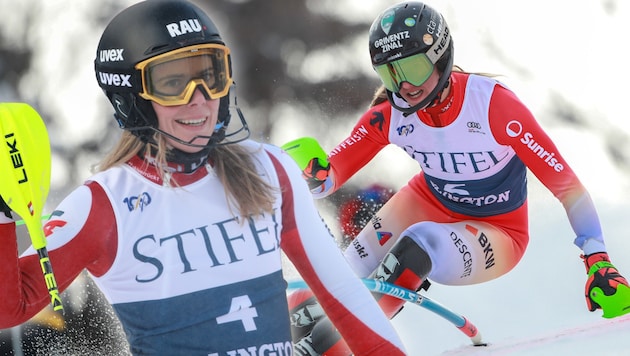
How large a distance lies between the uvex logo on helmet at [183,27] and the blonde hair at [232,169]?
0.93 feet

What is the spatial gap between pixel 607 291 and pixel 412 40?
59.4 inches

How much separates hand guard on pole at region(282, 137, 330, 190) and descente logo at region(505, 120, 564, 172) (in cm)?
92

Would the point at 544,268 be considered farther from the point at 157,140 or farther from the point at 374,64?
the point at 157,140

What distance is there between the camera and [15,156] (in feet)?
8.13

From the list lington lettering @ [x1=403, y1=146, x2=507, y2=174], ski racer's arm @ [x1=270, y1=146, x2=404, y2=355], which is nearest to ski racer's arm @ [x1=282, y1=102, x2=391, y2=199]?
lington lettering @ [x1=403, y1=146, x2=507, y2=174]

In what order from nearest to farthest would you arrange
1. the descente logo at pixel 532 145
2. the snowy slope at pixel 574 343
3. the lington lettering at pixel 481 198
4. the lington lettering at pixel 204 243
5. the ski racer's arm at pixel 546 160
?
the lington lettering at pixel 204 243, the snowy slope at pixel 574 343, the ski racer's arm at pixel 546 160, the descente logo at pixel 532 145, the lington lettering at pixel 481 198

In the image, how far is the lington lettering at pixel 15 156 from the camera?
8.07 ft

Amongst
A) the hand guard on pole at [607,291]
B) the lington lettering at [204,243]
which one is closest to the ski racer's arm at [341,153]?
the hand guard on pole at [607,291]

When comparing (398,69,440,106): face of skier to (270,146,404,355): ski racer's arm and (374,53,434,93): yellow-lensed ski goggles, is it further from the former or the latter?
(270,146,404,355): ski racer's arm

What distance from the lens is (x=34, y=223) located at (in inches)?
99.0

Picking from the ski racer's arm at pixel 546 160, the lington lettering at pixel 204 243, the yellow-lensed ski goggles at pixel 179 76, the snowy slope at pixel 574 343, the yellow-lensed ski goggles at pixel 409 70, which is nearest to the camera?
the lington lettering at pixel 204 243

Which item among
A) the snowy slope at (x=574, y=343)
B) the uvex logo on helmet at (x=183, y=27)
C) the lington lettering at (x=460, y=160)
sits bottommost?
the snowy slope at (x=574, y=343)

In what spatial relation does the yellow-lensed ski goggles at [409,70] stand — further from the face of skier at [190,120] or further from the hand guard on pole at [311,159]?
the face of skier at [190,120]

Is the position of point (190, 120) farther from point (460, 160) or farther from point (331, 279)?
point (460, 160)
